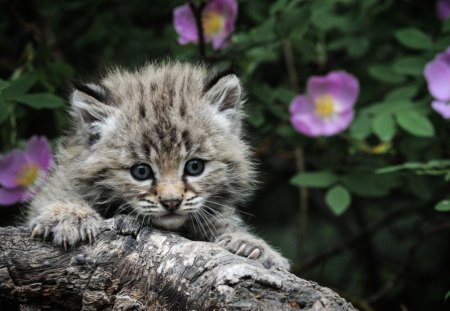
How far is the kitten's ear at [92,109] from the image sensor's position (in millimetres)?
4367

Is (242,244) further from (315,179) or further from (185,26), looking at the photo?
(185,26)

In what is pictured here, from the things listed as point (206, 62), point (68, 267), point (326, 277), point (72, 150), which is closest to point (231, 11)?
point (206, 62)

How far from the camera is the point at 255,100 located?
6055 mm

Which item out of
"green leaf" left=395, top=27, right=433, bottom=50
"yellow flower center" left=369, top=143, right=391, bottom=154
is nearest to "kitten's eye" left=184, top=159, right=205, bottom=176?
"green leaf" left=395, top=27, right=433, bottom=50

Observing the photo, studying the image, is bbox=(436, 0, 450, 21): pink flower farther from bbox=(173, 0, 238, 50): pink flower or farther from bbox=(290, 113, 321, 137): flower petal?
bbox=(173, 0, 238, 50): pink flower

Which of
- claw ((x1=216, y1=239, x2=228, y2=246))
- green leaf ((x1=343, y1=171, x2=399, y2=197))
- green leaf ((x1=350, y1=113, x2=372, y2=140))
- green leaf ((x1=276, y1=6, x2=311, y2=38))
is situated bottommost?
green leaf ((x1=343, y1=171, x2=399, y2=197))

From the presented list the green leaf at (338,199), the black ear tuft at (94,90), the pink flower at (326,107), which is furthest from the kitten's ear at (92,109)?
the pink flower at (326,107)

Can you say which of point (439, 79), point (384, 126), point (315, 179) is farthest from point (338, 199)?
point (439, 79)

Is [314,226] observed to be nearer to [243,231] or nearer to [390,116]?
[390,116]

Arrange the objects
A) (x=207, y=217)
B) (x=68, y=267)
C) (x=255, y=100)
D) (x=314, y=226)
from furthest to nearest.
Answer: (x=314, y=226) → (x=255, y=100) → (x=207, y=217) → (x=68, y=267)

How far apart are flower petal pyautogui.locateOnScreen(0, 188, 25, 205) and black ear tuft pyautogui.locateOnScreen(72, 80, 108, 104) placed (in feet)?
3.99

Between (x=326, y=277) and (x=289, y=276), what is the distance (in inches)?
180

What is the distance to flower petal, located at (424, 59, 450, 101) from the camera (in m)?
5.23

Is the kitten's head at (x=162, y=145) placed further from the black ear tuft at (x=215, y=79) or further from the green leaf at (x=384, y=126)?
the green leaf at (x=384, y=126)
